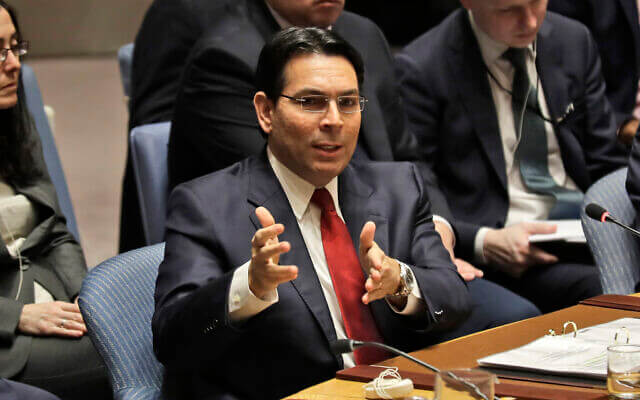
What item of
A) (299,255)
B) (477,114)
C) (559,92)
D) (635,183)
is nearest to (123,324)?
(299,255)

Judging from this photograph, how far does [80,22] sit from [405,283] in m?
9.02

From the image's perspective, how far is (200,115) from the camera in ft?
8.40

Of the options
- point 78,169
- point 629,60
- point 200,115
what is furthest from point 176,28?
point 78,169

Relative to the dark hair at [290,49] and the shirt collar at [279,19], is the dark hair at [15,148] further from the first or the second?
the dark hair at [290,49]

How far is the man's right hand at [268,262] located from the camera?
5.00ft

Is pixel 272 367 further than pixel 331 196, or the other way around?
pixel 331 196

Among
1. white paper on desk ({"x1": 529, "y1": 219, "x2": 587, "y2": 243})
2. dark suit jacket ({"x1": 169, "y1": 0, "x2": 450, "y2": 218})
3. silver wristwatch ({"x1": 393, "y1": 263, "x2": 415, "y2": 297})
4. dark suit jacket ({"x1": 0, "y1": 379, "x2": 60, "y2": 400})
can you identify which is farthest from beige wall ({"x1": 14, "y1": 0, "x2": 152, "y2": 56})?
silver wristwatch ({"x1": 393, "y1": 263, "x2": 415, "y2": 297})

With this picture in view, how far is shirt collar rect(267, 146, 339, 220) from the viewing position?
1.92 metres

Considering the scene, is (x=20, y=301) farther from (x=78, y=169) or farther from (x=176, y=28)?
(x=78, y=169)

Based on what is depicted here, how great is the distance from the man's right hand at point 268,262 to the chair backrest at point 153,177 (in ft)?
3.91

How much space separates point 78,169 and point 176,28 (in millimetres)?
3878

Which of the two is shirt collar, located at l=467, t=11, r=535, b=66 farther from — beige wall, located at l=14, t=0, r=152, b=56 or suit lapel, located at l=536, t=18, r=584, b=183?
beige wall, located at l=14, t=0, r=152, b=56

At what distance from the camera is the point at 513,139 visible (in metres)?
2.97

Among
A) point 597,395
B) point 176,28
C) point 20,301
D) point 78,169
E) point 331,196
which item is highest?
point 176,28
